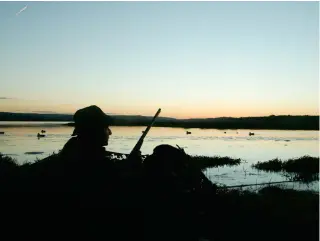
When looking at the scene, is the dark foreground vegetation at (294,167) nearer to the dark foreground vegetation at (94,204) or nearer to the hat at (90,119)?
the dark foreground vegetation at (94,204)

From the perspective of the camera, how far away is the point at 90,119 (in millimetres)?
6461

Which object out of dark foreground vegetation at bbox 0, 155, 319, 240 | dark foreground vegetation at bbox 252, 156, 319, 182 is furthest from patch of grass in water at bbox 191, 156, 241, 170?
dark foreground vegetation at bbox 0, 155, 319, 240

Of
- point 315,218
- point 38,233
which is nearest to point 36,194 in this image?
point 38,233

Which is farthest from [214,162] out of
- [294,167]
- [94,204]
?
[94,204]

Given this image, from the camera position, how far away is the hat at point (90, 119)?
6.47m

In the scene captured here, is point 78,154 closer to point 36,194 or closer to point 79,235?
point 36,194

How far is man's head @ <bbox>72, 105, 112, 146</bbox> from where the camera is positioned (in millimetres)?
6473

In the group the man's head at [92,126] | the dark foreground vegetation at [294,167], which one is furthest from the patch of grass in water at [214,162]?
the man's head at [92,126]

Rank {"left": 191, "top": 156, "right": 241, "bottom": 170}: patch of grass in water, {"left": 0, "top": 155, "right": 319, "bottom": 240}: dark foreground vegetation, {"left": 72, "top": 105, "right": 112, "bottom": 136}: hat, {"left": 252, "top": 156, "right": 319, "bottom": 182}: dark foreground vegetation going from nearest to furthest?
{"left": 0, "top": 155, "right": 319, "bottom": 240}: dark foreground vegetation < {"left": 72, "top": 105, "right": 112, "bottom": 136}: hat < {"left": 252, "top": 156, "right": 319, "bottom": 182}: dark foreground vegetation < {"left": 191, "top": 156, "right": 241, "bottom": 170}: patch of grass in water

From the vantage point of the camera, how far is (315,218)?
1004cm

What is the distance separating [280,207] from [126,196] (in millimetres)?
7062

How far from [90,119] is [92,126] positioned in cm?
13

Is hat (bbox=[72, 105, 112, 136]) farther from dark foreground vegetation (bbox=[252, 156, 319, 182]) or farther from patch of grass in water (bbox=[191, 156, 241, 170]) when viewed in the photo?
patch of grass in water (bbox=[191, 156, 241, 170])

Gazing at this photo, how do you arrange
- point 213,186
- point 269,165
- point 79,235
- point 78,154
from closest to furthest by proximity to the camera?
point 79,235 → point 78,154 → point 213,186 → point 269,165
